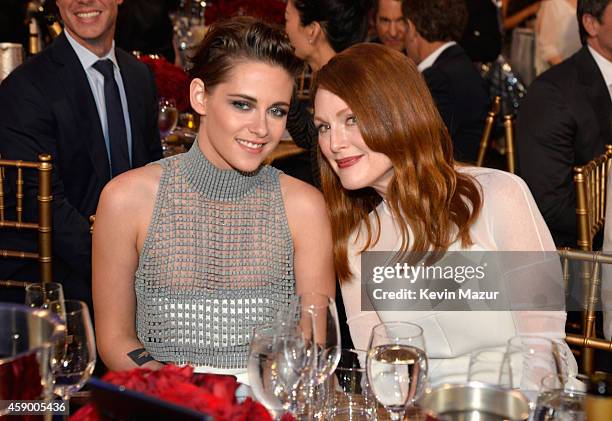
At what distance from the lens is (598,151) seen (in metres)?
3.76

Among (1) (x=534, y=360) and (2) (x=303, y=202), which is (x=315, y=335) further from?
(2) (x=303, y=202)

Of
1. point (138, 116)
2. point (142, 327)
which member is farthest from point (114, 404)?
point (138, 116)

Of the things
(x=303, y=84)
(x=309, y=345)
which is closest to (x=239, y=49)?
(x=309, y=345)

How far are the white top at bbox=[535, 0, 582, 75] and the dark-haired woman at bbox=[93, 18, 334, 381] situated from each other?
13.8ft

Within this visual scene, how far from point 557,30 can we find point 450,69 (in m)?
2.01

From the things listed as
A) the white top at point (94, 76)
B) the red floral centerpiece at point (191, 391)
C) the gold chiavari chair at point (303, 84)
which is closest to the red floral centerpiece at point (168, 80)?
the white top at point (94, 76)

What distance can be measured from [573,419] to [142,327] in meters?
1.28

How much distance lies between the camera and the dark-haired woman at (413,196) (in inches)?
88.3

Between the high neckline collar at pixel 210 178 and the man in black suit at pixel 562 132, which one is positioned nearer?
the high neckline collar at pixel 210 178

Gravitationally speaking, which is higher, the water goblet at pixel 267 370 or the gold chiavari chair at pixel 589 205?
the gold chiavari chair at pixel 589 205

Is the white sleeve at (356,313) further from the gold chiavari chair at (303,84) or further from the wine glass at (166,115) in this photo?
the gold chiavari chair at (303,84)

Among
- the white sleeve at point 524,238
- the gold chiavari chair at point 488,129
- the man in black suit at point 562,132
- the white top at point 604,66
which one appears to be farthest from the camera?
the gold chiavari chair at point 488,129

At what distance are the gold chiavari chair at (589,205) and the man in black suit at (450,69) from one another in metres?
1.06

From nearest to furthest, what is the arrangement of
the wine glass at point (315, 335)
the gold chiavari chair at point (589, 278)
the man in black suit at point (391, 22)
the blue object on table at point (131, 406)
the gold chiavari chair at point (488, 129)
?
the blue object on table at point (131, 406) → the wine glass at point (315, 335) → the gold chiavari chair at point (589, 278) → the gold chiavari chair at point (488, 129) → the man in black suit at point (391, 22)
